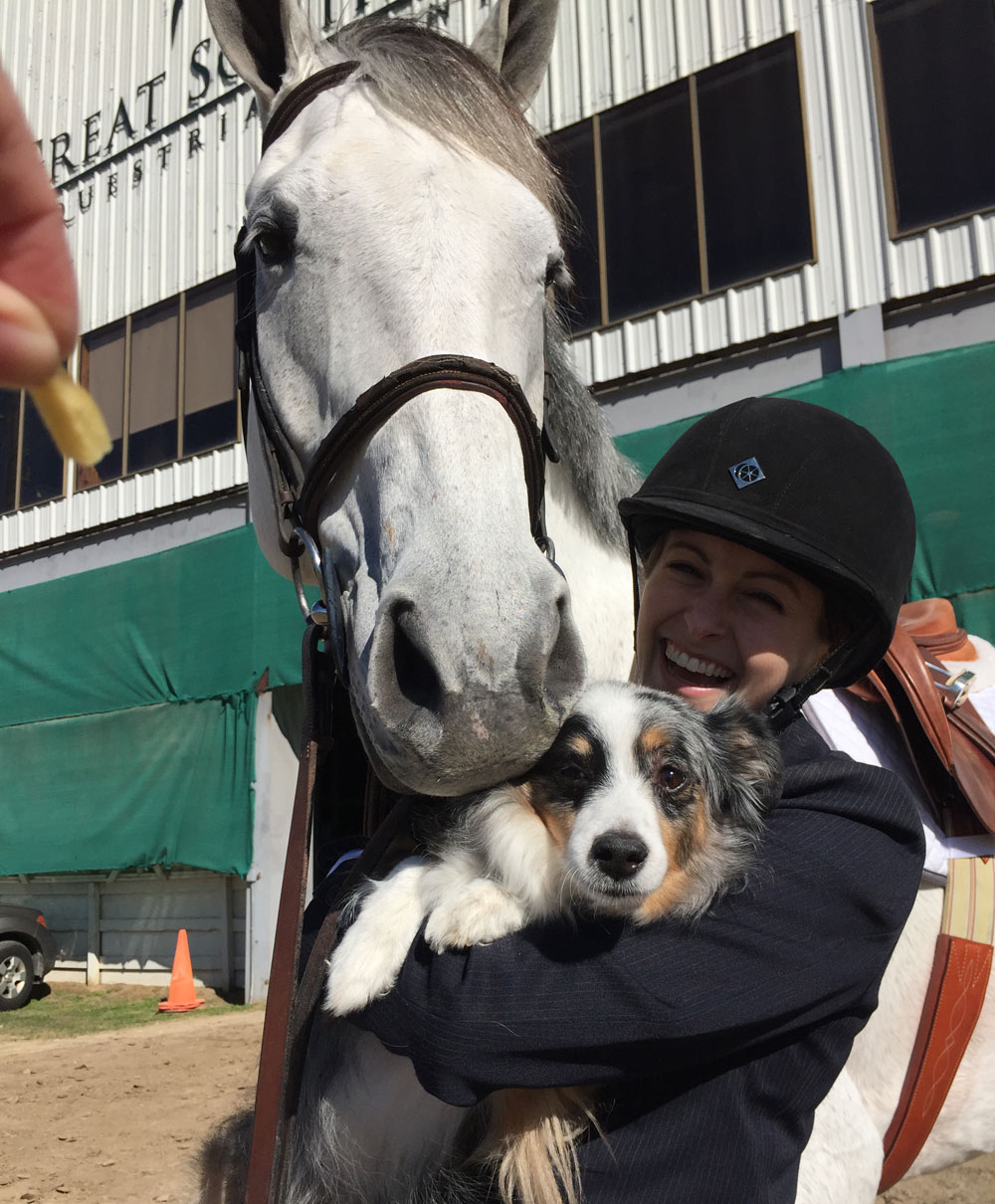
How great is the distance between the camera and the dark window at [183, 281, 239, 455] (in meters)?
12.2

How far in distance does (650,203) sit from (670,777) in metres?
9.17

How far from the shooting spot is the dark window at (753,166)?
899 centimetres

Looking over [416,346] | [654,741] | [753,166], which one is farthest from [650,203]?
[654,741]

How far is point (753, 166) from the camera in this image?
30.3 ft

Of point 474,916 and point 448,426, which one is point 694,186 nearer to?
point 448,426

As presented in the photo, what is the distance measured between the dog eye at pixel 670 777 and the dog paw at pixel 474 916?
0.36 meters

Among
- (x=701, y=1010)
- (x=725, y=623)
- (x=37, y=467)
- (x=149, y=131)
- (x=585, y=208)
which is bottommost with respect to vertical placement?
(x=701, y=1010)

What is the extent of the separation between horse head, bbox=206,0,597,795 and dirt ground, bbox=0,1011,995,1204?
9.25ft

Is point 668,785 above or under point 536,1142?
above

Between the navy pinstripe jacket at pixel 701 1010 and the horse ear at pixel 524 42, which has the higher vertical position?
the horse ear at pixel 524 42

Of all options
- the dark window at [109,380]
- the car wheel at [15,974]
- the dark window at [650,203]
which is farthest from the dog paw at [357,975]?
Result: the dark window at [109,380]

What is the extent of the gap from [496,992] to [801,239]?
28.8 feet

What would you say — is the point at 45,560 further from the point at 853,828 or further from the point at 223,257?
the point at 853,828

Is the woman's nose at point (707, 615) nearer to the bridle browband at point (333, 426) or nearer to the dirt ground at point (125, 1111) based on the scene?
the bridle browband at point (333, 426)
